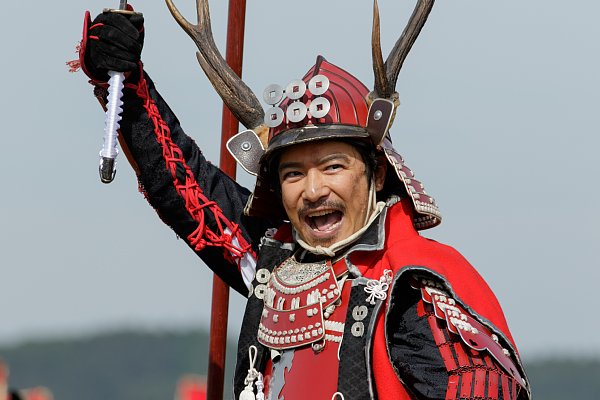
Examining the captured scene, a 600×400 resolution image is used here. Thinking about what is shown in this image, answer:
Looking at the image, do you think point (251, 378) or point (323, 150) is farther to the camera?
point (251, 378)

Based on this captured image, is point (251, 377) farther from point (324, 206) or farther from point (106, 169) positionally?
point (106, 169)

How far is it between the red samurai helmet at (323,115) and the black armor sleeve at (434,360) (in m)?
0.47

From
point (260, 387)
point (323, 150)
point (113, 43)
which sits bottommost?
point (260, 387)

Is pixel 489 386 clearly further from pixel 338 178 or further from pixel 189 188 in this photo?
pixel 189 188

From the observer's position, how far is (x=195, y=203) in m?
7.84

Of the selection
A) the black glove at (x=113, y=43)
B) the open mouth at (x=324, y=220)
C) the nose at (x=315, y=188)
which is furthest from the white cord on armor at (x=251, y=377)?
the black glove at (x=113, y=43)

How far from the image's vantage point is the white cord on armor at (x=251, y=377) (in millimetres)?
7379

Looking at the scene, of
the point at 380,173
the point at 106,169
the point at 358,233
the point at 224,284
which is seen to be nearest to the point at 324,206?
the point at 358,233

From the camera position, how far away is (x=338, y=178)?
727cm

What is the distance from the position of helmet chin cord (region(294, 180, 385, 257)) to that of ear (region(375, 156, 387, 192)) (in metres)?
0.06

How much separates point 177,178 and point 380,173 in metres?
1.00

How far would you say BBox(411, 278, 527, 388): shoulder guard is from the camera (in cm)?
688

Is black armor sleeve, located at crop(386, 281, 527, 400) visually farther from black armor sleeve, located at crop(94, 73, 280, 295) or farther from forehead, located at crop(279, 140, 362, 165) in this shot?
black armor sleeve, located at crop(94, 73, 280, 295)

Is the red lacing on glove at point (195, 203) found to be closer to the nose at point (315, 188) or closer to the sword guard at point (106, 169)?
the sword guard at point (106, 169)
